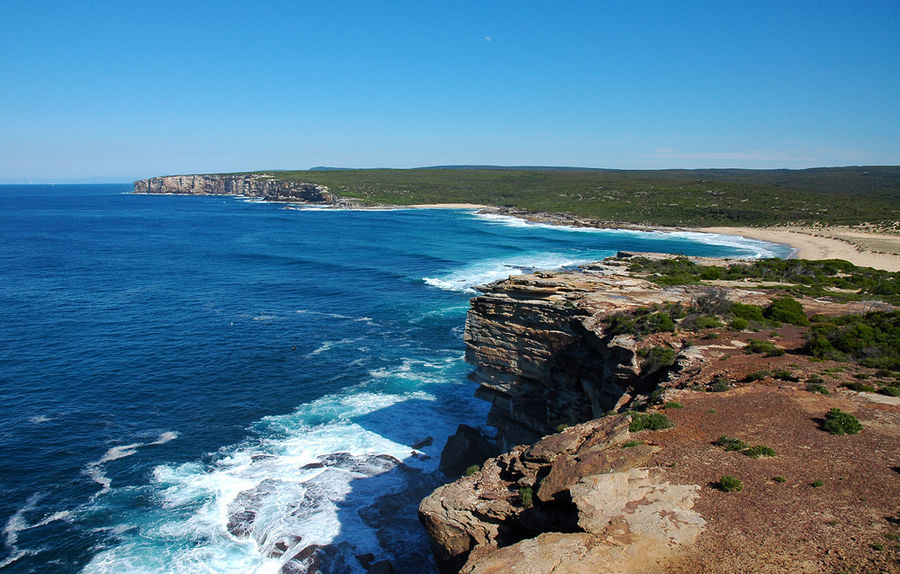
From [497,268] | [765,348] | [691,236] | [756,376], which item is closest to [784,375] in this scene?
[756,376]

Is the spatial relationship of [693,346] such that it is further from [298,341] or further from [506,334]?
[298,341]

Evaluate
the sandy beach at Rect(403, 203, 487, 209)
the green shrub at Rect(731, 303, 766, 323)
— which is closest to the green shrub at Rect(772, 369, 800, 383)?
the green shrub at Rect(731, 303, 766, 323)

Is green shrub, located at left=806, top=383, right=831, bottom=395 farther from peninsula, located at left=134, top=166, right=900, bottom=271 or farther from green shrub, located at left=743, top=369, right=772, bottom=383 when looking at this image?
peninsula, located at left=134, top=166, right=900, bottom=271

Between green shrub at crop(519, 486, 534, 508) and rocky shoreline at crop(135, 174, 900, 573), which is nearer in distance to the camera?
rocky shoreline at crop(135, 174, 900, 573)

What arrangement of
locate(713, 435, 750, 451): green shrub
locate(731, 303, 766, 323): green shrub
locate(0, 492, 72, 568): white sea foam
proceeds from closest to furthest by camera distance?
locate(713, 435, 750, 451): green shrub, locate(0, 492, 72, 568): white sea foam, locate(731, 303, 766, 323): green shrub

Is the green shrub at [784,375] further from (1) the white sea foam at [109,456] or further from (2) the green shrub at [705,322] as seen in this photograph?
(1) the white sea foam at [109,456]

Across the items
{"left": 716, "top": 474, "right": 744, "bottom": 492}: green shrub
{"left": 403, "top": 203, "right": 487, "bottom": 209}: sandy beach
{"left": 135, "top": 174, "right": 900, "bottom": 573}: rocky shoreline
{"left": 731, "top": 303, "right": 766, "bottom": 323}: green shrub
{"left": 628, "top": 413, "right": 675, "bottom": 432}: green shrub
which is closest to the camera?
{"left": 135, "top": 174, "right": 900, "bottom": 573}: rocky shoreline

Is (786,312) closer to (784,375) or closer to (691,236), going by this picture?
(784,375)
